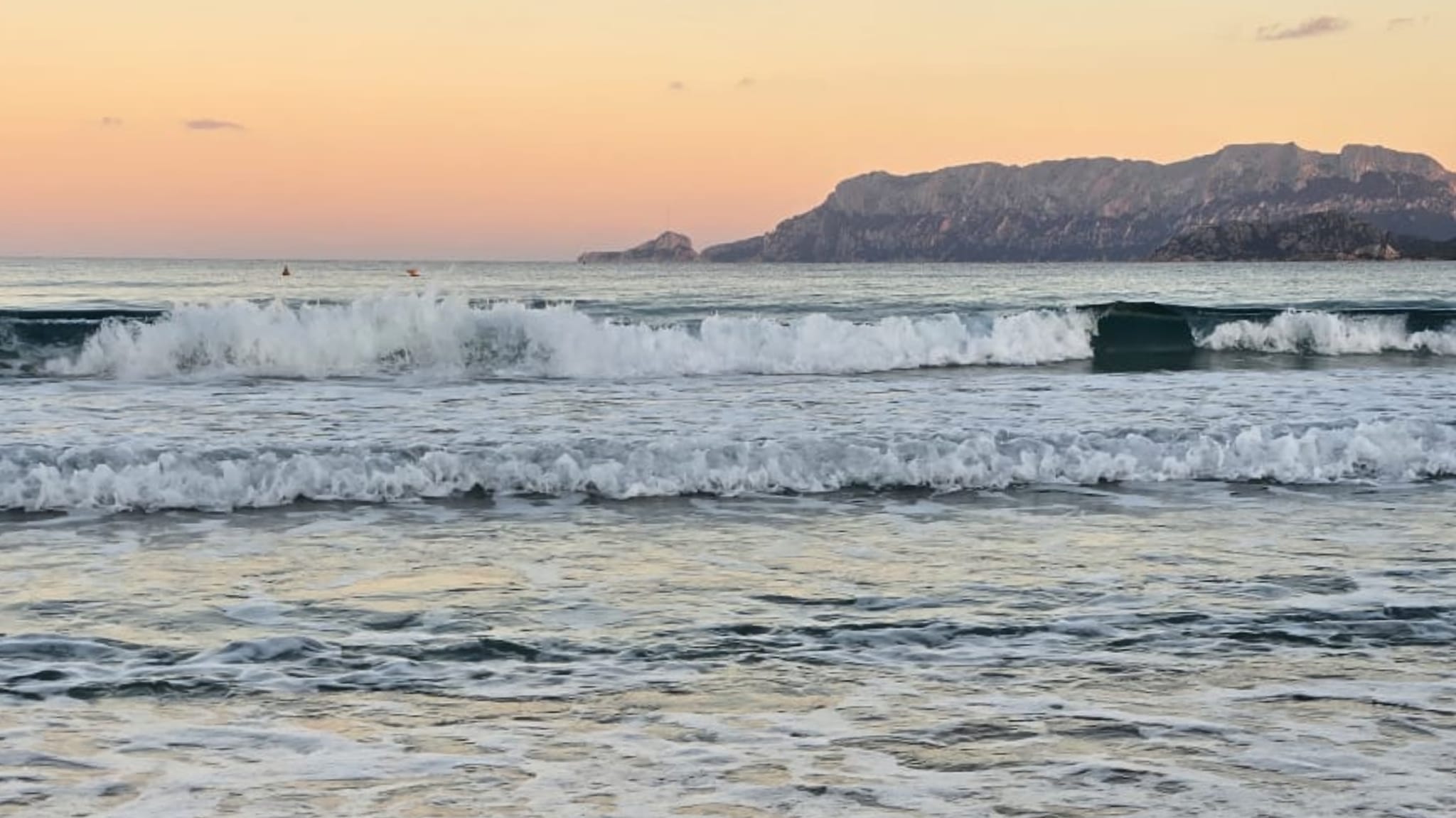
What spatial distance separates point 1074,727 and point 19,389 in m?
16.6

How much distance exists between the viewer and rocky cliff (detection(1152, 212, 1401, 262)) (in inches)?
6378

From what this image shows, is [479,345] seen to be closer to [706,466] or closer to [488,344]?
[488,344]

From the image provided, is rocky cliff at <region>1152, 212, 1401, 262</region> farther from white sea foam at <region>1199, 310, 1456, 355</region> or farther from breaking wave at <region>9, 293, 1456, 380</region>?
breaking wave at <region>9, 293, 1456, 380</region>

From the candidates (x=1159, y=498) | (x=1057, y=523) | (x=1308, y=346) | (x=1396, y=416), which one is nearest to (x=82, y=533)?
(x=1057, y=523)

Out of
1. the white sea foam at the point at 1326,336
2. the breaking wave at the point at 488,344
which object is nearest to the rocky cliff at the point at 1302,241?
the white sea foam at the point at 1326,336

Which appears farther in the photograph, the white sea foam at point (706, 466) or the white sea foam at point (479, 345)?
the white sea foam at point (479, 345)

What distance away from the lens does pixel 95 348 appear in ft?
72.9

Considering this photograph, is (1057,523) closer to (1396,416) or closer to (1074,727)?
(1074,727)

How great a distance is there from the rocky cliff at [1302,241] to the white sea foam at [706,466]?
6274 inches

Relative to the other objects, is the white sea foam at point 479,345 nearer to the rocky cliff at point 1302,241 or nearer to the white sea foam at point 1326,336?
the white sea foam at point 1326,336

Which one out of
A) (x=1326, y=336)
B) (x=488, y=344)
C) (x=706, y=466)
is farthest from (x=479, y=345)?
(x=1326, y=336)

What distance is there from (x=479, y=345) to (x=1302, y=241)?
160253mm

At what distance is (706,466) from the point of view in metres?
11.4

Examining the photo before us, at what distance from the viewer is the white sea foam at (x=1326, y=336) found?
3047 centimetres
